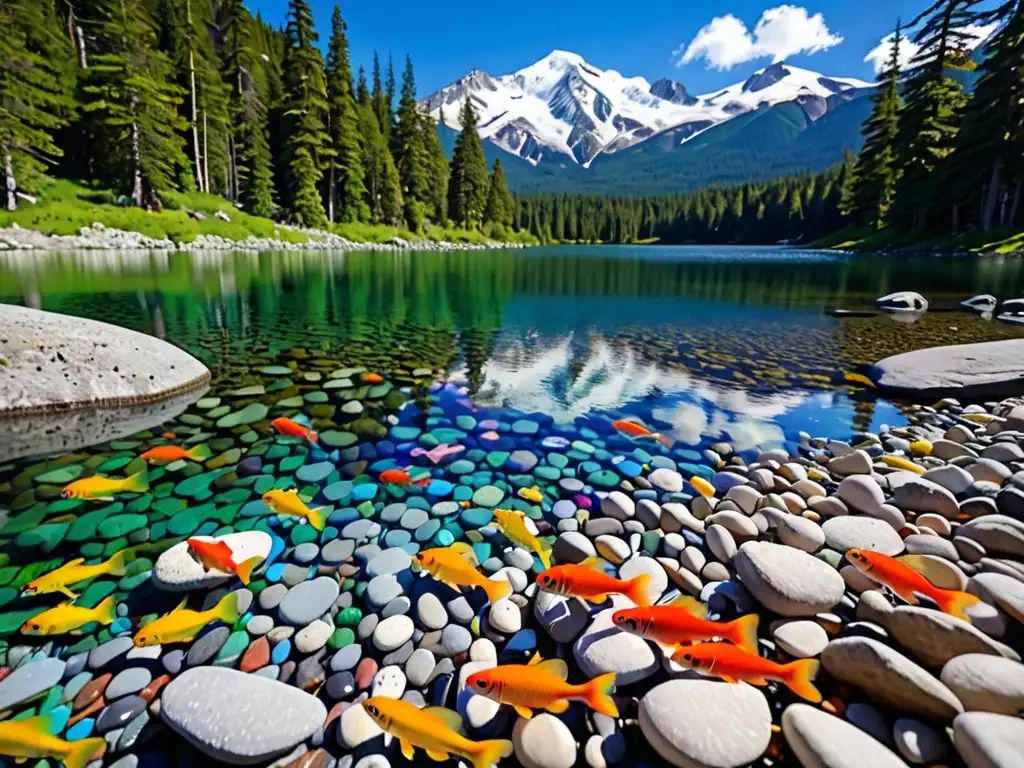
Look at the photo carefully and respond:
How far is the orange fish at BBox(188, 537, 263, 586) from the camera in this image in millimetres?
3238

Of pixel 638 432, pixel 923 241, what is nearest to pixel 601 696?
pixel 638 432

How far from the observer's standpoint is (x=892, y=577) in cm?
299

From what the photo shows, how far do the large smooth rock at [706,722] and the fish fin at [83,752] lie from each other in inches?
101

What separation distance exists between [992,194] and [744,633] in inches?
2216

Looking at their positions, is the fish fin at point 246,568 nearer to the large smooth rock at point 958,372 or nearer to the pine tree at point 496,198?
the large smooth rock at point 958,372

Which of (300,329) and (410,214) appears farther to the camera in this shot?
(410,214)

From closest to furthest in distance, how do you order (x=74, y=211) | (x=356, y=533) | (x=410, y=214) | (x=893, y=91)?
(x=356, y=533)
(x=74, y=211)
(x=893, y=91)
(x=410, y=214)

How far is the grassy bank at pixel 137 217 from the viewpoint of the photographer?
98.1 ft

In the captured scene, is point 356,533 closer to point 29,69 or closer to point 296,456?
point 296,456

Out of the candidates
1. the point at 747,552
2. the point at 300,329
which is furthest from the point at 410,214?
the point at 747,552

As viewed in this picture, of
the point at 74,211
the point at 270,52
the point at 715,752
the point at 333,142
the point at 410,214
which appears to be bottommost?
the point at 715,752

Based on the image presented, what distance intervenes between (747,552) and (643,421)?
354 centimetres

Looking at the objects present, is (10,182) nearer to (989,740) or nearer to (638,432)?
(638,432)

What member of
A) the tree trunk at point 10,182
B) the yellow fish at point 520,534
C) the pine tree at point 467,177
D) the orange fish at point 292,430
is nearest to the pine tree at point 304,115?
the tree trunk at point 10,182
